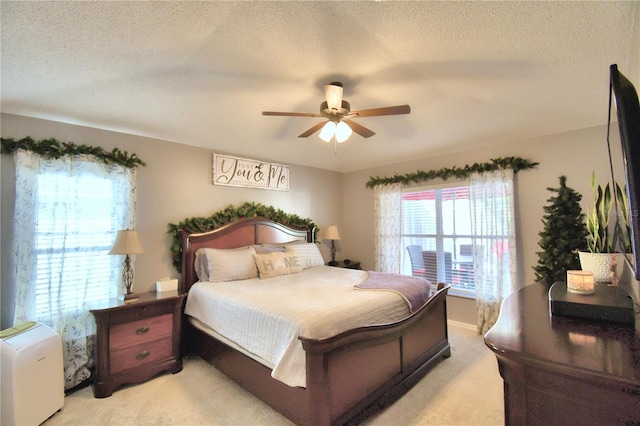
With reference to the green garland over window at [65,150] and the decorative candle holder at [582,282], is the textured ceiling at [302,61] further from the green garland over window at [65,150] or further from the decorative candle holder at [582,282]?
the decorative candle holder at [582,282]

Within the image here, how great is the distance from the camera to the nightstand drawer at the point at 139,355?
2.55 meters

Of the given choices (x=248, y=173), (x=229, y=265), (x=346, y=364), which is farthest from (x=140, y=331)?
(x=248, y=173)

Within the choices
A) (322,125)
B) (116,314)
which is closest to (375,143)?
(322,125)

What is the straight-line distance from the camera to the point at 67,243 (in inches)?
105

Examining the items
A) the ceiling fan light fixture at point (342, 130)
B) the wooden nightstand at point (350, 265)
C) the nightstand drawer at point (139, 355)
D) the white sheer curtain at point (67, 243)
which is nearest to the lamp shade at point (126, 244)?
the white sheer curtain at point (67, 243)

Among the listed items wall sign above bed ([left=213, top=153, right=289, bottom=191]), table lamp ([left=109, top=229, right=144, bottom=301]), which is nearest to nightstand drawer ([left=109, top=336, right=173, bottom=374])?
table lamp ([left=109, top=229, right=144, bottom=301])

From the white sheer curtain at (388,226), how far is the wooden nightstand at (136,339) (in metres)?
3.12

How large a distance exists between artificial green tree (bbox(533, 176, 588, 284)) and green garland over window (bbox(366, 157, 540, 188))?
2.71ft

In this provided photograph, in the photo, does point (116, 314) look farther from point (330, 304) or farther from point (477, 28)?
point (477, 28)

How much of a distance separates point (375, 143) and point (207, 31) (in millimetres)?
2621

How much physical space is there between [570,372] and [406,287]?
2.12 metres

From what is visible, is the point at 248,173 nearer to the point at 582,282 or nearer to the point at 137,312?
the point at 137,312

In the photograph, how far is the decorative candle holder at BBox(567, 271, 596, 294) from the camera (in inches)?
45.9

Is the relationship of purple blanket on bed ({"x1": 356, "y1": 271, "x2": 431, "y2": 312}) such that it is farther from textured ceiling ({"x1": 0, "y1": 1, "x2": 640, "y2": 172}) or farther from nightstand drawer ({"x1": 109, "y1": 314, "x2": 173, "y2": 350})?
nightstand drawer ({"x1": 109, "y1": 314, "x2": 173, "y2": 350})
